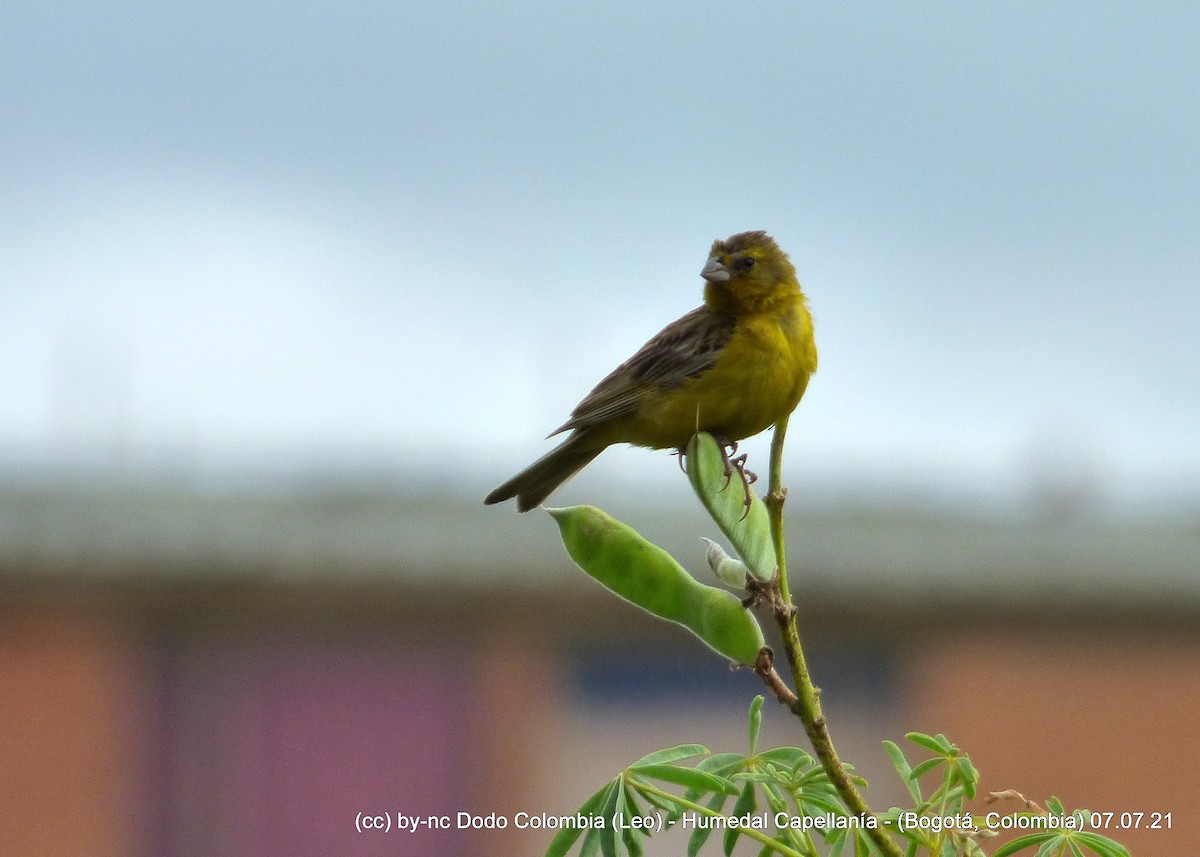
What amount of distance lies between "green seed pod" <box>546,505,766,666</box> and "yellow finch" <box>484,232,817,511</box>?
49.4 inches

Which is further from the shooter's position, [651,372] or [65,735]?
[65,735]

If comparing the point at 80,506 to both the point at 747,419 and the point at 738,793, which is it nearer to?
the point at 747,419

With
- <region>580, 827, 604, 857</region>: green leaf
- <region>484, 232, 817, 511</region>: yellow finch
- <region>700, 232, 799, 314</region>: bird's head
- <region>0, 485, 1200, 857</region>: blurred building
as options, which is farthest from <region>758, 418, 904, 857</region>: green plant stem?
<region>0, 485, 1200, 857</region>: blurred building

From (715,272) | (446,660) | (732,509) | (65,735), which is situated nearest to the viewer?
(732,509)

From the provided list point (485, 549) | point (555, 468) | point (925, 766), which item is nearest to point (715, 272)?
point (555, 468)

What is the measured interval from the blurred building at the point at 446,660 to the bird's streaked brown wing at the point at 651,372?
8464 mm

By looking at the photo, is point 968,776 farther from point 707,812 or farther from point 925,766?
point 707,812

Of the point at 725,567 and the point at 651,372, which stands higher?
the point at 651,372

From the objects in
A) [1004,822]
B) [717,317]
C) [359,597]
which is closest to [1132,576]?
[359,597]

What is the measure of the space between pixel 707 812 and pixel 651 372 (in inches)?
75.6

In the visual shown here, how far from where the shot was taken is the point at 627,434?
10.8ft

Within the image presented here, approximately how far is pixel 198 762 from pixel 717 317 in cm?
991

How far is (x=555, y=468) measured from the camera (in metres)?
3.38

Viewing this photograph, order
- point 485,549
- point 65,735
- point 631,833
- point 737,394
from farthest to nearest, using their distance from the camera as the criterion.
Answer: point 485,549 → point 65,735 → point 737,394 → point 631,833
